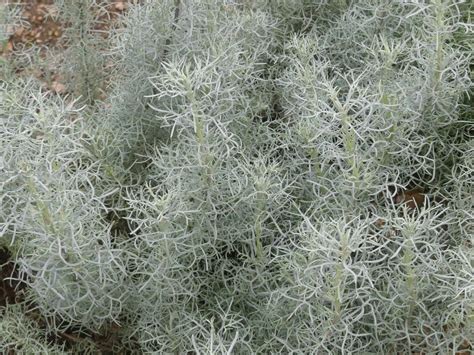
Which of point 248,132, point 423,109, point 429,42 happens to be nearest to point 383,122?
point 423,109

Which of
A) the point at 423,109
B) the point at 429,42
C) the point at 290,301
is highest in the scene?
the point at 429,42

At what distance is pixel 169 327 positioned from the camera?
2395 millimetres

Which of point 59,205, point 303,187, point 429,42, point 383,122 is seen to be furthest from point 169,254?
point 429,42

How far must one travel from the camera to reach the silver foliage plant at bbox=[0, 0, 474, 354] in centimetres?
213

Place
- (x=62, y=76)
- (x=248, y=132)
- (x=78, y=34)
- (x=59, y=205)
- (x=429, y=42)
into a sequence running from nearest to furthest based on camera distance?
1. (x=59, y=205)
2. (x=429, y=42)
3. (x=248, y=132)
4. (x=78, y=34)
5. (x=62, y=76)

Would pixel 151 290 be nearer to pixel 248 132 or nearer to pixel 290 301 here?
pixel 290 301

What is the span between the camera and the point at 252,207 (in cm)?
236

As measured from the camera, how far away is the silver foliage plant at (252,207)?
213 centimetres

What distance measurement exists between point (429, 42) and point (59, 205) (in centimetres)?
157

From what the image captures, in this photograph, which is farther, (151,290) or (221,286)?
(221,286)

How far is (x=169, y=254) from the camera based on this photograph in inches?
89.1

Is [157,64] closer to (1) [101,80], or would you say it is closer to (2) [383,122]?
(1) [101,80]

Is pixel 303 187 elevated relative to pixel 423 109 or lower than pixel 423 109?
lower

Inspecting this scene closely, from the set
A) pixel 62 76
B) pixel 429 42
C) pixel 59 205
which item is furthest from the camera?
pixel 62 76
